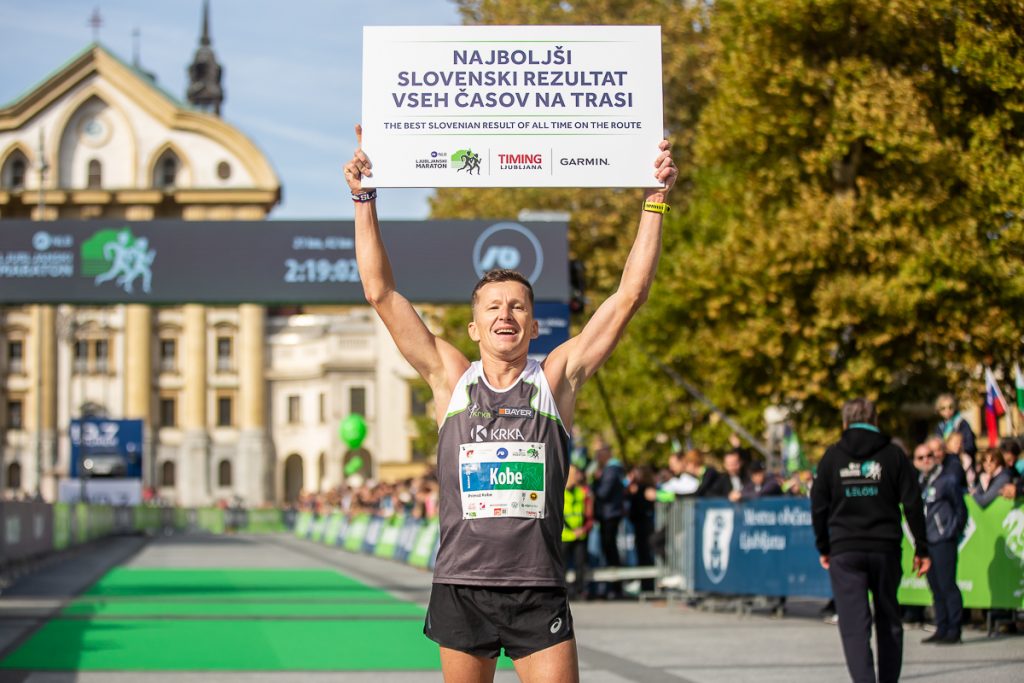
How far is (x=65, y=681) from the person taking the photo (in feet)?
36.8

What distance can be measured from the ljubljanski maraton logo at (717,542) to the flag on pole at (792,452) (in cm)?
753

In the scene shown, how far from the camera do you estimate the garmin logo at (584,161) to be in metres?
6.07

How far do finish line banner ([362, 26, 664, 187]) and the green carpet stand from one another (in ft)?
22.4

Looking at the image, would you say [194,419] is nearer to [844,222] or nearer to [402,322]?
[844,222]

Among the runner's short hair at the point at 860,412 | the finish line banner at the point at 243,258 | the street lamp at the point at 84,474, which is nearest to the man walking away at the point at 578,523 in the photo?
the finish line banner at the point at 243,258

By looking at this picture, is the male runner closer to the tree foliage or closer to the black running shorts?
the black running shorts

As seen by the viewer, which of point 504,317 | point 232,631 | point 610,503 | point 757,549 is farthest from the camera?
point 610,503

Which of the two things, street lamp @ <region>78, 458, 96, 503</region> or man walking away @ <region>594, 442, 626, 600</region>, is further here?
street lamp @ <region>78, 458, 96, 503</region>

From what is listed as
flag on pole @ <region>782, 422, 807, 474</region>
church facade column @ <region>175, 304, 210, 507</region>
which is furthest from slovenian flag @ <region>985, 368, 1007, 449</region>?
church facade column @ <region>175, 304, 210, 507</region>

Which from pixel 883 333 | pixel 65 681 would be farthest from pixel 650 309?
pixel 65 681

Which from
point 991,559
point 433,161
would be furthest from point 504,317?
point 991,559

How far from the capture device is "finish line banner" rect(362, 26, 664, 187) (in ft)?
19.8

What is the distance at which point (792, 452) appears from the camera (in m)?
26.7

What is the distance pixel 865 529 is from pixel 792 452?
58.2ft
